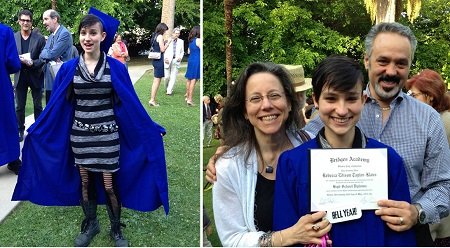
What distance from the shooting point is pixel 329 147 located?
5.54 ft

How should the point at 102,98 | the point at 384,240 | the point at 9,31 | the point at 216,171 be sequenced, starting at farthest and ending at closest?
the point at 9,31 < the point at 102,98 < the point at 216,171 < the point at 384,240

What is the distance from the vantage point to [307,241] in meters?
1.64

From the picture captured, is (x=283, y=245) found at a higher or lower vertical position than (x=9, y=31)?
lower

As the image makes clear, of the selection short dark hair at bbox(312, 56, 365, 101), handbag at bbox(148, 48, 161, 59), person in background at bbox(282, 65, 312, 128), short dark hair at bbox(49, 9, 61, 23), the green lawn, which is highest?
short dark hair at bbox(49, 9, 61, 23)

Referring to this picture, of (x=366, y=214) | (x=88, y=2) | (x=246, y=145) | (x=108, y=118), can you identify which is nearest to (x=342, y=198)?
(x=366, y=214)

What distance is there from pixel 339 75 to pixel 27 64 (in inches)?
165

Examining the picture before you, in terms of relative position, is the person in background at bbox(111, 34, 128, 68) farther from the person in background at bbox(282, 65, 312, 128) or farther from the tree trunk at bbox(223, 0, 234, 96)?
the person in background at bbox(282, 65, 312, 128)

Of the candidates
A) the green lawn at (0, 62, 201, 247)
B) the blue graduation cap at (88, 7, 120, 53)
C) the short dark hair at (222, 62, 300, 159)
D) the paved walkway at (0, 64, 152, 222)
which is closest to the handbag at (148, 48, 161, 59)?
the green lawn at (0, 62, 201, 247)

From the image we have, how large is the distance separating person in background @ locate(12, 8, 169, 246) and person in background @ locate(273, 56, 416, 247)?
164 cm

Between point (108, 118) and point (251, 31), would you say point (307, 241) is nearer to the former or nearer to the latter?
point (108, 118)

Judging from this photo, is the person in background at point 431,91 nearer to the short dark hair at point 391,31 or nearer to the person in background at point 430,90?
the person in background at point 430,90

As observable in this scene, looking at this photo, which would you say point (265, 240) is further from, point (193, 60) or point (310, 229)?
point (193, 60)

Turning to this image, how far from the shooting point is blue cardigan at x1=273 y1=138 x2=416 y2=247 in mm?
1636

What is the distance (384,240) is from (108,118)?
1.89m
